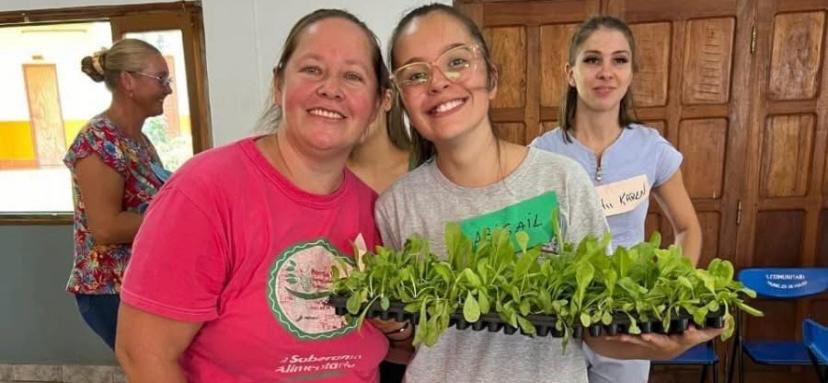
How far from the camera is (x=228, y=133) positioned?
277 centimetres

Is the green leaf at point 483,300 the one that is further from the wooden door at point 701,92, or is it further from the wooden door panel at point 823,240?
the wooden door panel at point 823,240

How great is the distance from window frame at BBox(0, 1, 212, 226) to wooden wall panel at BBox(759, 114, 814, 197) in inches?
109

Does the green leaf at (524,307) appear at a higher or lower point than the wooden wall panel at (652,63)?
lower

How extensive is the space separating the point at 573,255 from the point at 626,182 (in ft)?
2.59

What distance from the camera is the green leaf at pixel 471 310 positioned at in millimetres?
783

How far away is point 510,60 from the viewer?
2.65m

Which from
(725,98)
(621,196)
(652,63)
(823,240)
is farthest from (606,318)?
(823,240)

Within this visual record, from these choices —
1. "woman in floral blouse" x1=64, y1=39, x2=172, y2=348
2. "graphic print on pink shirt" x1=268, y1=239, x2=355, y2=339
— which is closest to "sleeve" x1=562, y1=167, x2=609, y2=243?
"graphic print on pink shirt" x1=268, y1=239, x2=355, y2=339

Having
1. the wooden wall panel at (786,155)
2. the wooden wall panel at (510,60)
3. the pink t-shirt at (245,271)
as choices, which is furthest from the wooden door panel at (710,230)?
the pink t-shirt at (245,271)

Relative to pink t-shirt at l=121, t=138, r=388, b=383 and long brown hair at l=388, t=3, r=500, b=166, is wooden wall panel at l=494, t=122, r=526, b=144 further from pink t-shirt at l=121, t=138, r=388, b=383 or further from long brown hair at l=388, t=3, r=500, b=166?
pink t-shirt at l=121, t=138, r=388, b=383

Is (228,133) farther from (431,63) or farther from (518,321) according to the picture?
(518,321)

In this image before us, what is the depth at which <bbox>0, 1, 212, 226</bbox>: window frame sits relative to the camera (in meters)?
2.71

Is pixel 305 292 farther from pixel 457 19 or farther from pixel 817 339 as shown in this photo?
pixel 817 339

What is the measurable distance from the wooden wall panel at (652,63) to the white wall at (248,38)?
0.95 metres
